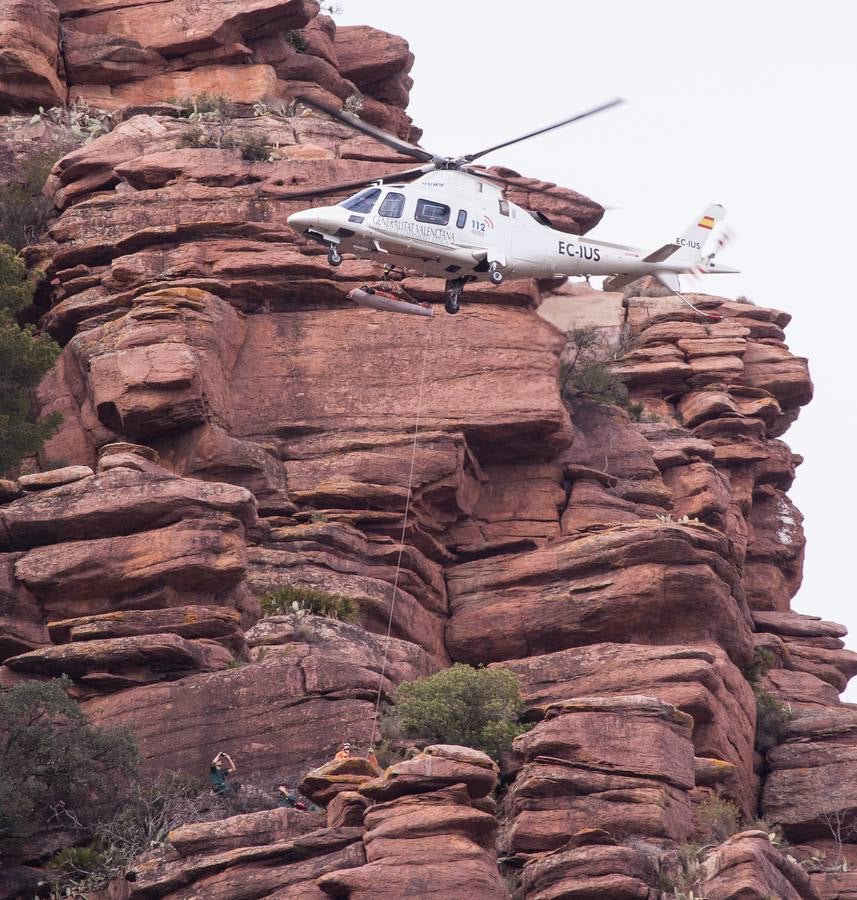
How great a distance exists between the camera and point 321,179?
4900 centimetres

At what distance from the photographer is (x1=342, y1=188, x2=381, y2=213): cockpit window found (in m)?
41.1

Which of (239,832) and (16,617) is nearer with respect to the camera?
(239,832)

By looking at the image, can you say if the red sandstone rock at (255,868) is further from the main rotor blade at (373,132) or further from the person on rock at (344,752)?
the main rotor blade at (373,132)

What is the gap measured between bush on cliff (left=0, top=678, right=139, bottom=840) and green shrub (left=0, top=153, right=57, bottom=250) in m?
17.8

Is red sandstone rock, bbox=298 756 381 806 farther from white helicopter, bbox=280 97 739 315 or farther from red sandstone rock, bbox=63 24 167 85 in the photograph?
red sandstone rock, bbox=63 24 167 85

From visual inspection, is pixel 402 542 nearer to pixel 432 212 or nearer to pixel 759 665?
pixel 432 212

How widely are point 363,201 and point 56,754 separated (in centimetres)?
1380

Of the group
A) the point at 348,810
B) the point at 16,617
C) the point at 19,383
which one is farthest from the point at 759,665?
the point at 19,383

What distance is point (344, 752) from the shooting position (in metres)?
33.0

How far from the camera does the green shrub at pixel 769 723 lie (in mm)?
40875

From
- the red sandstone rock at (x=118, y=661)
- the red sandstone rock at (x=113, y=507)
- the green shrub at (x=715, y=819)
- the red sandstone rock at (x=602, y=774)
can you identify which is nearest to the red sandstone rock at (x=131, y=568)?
the red sandstone rock at (x=113, y=507)

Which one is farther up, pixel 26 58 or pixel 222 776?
pixel 26 58

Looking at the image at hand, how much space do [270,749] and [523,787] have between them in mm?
4607

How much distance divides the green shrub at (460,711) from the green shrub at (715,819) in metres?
3.49
